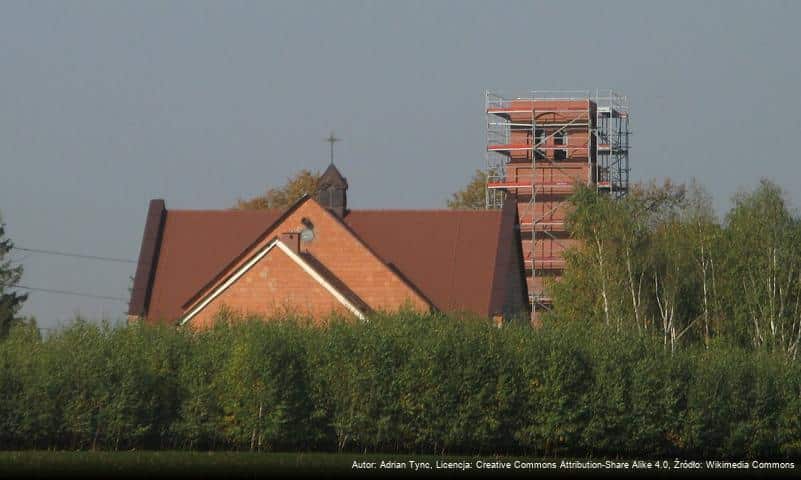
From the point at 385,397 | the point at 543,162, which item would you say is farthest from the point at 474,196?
the point at 385,397

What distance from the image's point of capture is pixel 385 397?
41.2 meters

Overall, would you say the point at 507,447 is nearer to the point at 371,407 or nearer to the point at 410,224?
the point at 371,407

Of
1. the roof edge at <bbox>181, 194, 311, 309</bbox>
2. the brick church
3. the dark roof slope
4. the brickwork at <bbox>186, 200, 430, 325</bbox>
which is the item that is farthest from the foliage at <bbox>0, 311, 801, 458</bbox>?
the dark roof slope

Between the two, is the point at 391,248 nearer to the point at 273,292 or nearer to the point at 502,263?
the point at 502,263

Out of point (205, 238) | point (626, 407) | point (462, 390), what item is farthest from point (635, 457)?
point (205, 238)

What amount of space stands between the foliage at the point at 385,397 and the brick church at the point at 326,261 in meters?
8.21

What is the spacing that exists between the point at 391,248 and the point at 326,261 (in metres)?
4.01

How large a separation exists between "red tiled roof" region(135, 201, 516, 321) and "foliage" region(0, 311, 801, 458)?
44.3ft

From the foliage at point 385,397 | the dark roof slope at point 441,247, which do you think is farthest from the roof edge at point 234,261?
the foliage at point 385,397

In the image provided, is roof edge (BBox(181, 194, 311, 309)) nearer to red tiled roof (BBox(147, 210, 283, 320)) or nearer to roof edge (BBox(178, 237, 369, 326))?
roof edge (BBox(178, 237, 369, 326))

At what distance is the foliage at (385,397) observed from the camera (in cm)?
4088

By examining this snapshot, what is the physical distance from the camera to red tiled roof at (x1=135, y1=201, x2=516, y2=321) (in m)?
57.0

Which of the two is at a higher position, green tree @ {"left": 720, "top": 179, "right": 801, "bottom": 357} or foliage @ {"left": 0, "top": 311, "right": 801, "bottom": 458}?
green tree @ {"left": 720, "top": 179, "right": 801, "bottom": 357}

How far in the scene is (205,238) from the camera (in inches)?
2388
